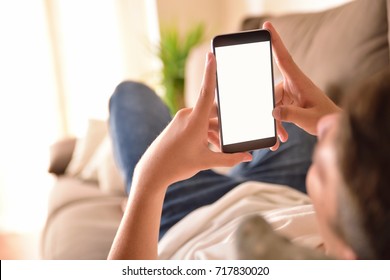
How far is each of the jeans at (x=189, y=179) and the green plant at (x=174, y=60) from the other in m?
1.04

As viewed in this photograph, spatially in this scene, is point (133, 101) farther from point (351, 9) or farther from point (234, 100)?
point (234, 100)

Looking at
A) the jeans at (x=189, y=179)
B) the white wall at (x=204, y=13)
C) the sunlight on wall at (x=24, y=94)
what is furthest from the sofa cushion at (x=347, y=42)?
the white wall at (x=204, y=13)

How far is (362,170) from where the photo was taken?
30cm

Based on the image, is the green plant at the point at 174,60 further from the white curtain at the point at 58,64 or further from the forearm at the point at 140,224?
the forearm at the point at 140,224

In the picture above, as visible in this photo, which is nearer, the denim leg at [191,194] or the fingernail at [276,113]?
the fingernail at [276,113]

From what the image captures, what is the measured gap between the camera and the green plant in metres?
2.19

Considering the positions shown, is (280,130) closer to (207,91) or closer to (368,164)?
(207,91)

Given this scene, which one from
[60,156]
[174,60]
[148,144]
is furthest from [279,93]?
[174,60]

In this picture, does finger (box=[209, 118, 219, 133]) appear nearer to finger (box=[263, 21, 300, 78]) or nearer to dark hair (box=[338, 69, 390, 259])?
finger (box=[263, 21, 300, 78])

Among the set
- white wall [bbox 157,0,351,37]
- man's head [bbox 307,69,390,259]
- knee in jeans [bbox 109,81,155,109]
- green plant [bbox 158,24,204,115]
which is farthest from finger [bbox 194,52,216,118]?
white wall [bbox 157,0,351,37]

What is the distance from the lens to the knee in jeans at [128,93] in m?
1.13

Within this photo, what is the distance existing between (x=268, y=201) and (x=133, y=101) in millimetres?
408

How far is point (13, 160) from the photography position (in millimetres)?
2203

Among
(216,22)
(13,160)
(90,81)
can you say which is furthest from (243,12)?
(13,160)
